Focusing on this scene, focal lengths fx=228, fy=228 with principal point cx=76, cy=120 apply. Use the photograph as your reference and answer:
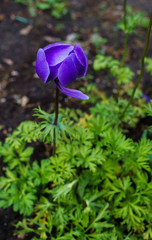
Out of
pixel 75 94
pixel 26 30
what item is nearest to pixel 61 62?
pixel 75 94

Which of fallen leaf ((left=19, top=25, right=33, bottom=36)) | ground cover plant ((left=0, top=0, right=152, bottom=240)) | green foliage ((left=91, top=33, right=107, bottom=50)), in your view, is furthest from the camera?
fallen leaf ((left=19, top=25, right=33, bottom=36))

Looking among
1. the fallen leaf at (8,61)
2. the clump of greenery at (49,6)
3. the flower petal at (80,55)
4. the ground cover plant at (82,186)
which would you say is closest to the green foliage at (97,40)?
the clump of greenery at (49,6)

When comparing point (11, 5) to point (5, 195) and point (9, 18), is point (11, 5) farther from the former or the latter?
point (5, 195)

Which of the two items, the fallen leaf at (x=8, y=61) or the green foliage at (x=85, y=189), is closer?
the green foliage at (x=85, y=189)

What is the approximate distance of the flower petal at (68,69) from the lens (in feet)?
4.60

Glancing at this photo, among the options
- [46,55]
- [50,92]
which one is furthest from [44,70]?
[50,92]

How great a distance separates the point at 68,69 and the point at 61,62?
2.4 inches

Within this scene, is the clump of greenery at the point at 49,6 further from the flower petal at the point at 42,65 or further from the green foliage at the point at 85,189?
the flower petal at the point at 42,65

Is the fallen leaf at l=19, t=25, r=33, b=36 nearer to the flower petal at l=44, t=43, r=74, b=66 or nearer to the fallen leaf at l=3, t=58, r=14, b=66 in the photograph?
the fallen leaf at l=3, t=58, r=14, b=66

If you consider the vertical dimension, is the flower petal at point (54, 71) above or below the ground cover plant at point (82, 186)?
above

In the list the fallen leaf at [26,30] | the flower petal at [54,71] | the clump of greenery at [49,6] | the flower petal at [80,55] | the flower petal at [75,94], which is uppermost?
the flower petal at [80,55]

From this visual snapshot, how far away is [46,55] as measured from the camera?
1.45m

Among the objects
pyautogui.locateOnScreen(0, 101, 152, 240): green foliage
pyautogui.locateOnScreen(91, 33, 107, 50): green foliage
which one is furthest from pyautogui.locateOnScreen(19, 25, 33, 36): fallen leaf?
pyautogui.locateOnScreen(0, 101, 152, 240): green foliage

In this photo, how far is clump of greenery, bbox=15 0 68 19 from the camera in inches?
188
